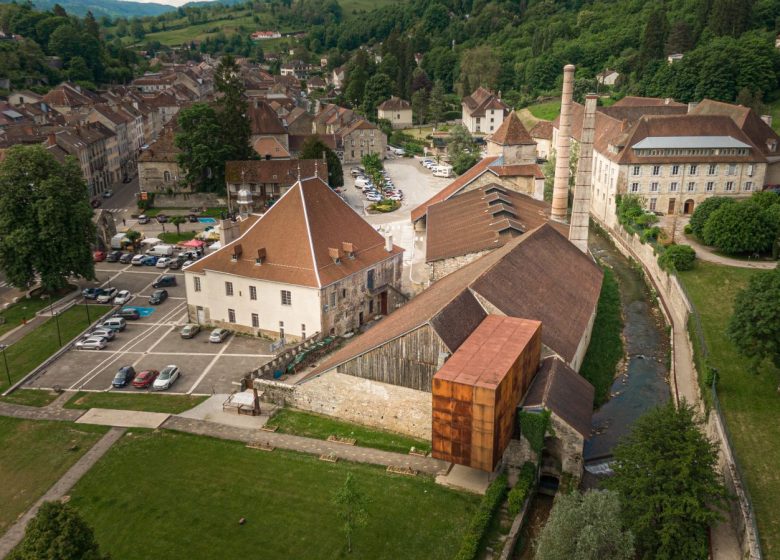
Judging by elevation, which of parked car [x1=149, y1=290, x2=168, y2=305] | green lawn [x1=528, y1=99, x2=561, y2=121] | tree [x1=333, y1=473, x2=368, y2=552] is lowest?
parked car [x1=149, y1=290, x2=168, y2=305]

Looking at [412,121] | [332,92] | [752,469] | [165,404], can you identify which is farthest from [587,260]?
[332,92]

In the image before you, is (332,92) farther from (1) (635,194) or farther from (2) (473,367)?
(2) (473,367)

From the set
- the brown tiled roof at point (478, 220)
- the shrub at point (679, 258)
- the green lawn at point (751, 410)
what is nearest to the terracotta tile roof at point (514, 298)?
the brown tiled roof at point (478, 220)

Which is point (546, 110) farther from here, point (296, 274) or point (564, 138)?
point (296, 274)

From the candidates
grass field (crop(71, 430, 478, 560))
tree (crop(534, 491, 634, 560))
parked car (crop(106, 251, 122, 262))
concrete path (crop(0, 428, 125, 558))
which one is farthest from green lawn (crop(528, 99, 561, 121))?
tree (crop(534, 491, 634, 560))

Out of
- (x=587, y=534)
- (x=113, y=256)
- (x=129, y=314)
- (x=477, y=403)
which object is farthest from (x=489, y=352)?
(x=113, y=256)

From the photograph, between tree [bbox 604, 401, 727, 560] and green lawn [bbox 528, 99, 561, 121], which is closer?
tree [bbox 604, 401, 727, 560]

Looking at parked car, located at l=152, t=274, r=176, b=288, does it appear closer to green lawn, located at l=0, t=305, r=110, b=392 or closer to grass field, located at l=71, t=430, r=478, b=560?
green lawn, located at l=0, t=305, r=110, b=392
